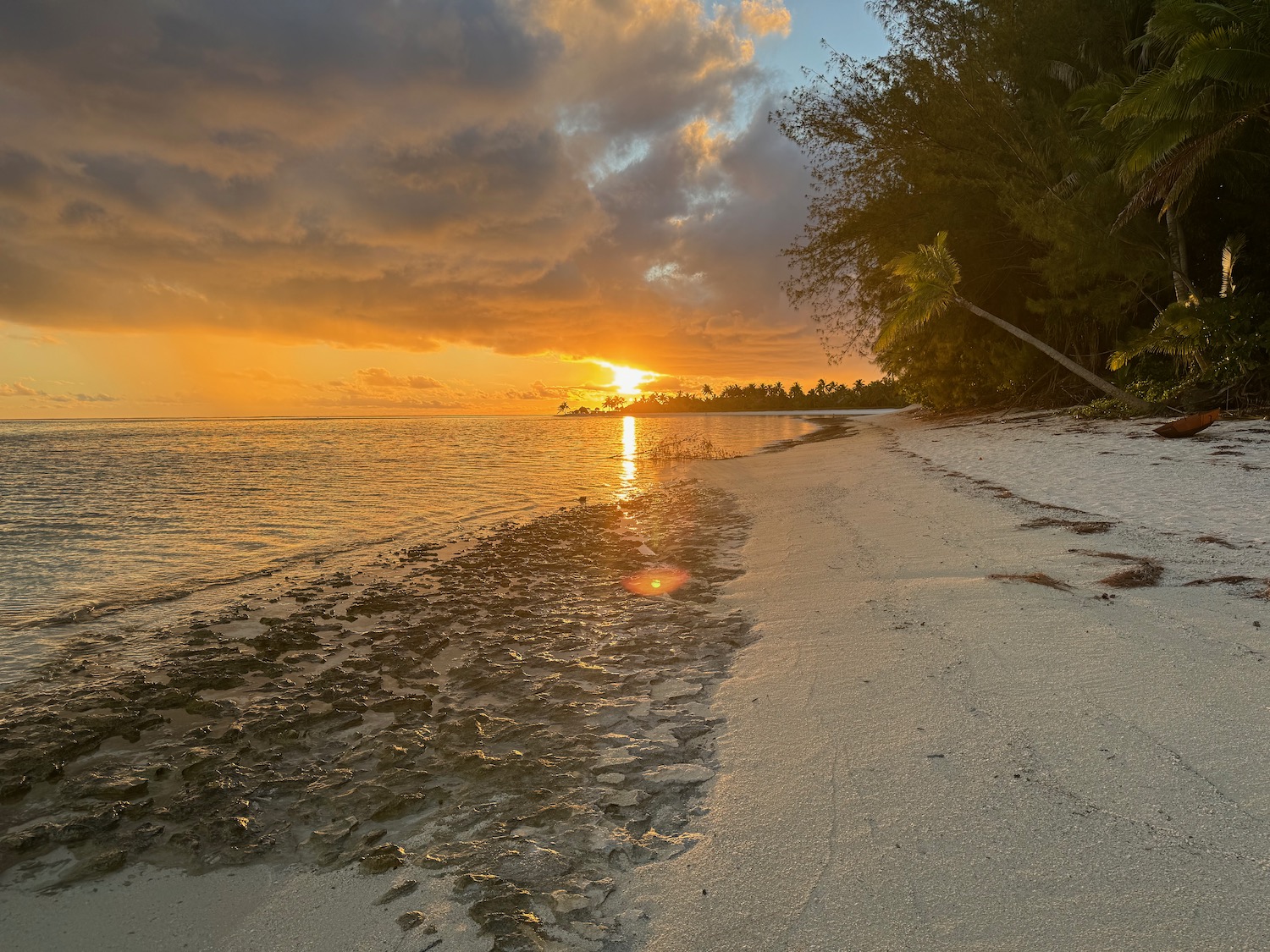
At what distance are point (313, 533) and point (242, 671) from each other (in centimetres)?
715

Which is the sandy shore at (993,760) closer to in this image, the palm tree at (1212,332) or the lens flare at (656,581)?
the lens flare at (656,581)

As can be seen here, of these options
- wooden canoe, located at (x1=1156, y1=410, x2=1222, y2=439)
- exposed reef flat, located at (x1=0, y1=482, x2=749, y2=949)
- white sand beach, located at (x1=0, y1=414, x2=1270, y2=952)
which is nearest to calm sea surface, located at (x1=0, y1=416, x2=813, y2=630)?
exposed reef flat, located at (x1=0, y1=482, x2=749, y2=949)

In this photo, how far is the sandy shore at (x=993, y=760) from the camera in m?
2.58

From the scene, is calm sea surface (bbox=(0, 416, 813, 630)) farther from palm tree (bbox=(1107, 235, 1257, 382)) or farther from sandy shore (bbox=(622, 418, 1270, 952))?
palm tree (bbox=(1107, 235, 1257, 382))

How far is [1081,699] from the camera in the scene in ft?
13.5

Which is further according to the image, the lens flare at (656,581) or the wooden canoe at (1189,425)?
the wooden canoe at (1189,425)

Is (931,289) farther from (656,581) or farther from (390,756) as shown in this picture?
(390,756)

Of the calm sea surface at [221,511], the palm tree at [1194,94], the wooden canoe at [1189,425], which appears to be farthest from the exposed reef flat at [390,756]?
the palm tree at [1194,94]

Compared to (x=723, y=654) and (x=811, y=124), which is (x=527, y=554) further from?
(x=811, y=124)

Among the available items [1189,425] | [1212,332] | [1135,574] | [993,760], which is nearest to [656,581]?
[1135,574]

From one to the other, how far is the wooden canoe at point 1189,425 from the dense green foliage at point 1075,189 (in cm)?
445

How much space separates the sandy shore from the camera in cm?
258

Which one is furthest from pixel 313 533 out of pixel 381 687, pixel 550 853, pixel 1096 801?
pixel 1096 801

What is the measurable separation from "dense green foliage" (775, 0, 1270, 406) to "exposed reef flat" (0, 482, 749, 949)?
55.9 feet
